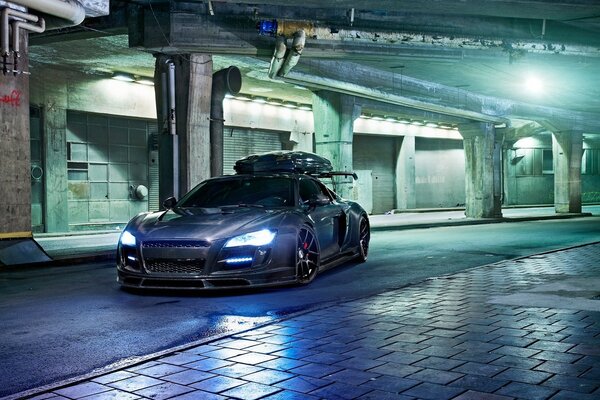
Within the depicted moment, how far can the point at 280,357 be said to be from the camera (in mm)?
4508

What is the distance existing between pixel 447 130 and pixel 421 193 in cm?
426

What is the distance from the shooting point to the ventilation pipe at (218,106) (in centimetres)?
1515

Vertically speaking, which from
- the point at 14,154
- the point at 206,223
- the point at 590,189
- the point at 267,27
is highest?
the point at 267,27

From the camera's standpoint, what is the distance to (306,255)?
8.01 m

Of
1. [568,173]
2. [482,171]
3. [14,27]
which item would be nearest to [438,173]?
[568,173]

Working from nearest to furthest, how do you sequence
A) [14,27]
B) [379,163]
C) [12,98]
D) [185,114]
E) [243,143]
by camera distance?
[14,27]
[12,98]
[185,114]
[243,143]
[379,163]

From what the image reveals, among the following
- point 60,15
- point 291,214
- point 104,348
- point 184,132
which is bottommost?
point 104,348

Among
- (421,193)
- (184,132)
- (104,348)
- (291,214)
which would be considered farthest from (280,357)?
(421,193)

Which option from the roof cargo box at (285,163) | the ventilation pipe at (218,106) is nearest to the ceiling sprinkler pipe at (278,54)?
the ventilation pipe at (218,106)

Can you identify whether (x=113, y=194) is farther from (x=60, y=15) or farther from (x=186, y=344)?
(x=186, y=344)

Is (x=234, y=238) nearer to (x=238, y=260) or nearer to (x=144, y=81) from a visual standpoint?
(x=238, y=260)

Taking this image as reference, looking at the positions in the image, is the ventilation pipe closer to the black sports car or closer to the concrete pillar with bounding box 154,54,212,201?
the concrete pillar with bounding box 154,54,212,201

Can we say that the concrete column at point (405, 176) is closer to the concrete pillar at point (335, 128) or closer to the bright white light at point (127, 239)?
the concrete pillar at point (335, 128)

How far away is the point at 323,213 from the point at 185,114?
21.0 ft
